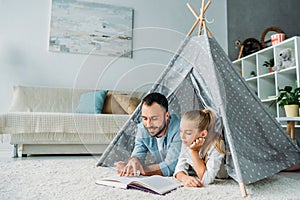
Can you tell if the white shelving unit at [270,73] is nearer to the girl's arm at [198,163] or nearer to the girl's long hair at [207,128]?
the girl's long hair at [207,128]

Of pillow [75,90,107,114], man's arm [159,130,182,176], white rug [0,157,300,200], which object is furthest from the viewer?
pillow [75,90,107,114]

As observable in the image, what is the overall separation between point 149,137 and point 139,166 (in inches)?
6.2

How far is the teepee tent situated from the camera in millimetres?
1371

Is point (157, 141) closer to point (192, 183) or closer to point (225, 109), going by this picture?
point (192, 183)

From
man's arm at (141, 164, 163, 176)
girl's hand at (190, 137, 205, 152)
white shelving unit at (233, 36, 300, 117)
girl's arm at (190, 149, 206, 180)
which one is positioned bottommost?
man's arm at (141, 164, 163, 176)

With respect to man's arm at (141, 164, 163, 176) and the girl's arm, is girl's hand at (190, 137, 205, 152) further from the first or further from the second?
man's arm at (141, 164, 163, 176)

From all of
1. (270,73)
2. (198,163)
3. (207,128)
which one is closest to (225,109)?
(207,128)

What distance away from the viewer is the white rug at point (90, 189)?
3.74ft

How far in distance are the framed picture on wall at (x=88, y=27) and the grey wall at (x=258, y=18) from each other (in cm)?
152

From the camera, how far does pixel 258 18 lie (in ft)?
12.1

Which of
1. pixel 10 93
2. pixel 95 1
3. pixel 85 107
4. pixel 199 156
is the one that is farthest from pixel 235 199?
pixel 95 1

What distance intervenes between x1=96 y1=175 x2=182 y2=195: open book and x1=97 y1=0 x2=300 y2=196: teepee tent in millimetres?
289

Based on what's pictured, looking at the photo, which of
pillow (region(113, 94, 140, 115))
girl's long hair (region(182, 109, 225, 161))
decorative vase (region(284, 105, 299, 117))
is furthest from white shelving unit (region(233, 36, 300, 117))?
girl's long hair (region(182, 109, 225, 161))

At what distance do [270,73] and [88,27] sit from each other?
89.7 inches
